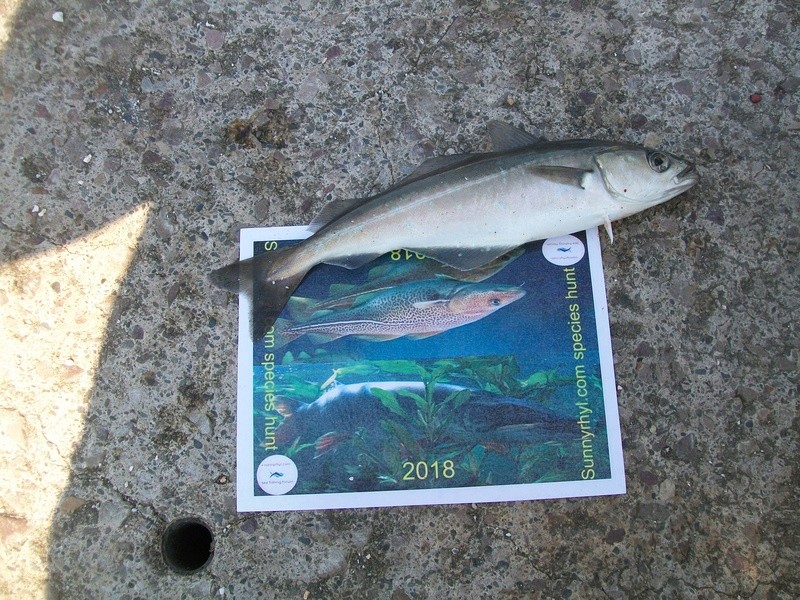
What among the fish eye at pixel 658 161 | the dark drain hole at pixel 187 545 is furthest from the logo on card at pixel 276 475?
the fish eye at pixel 658 161

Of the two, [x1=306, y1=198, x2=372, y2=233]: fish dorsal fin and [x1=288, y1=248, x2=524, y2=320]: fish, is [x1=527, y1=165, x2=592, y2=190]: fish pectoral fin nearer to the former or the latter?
[x1=288, y1=248, x2=524, y2=320]: fish

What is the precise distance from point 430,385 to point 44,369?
4.25 feet

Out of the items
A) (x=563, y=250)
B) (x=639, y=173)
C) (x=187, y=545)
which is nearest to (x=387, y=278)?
(x=563, y=250)

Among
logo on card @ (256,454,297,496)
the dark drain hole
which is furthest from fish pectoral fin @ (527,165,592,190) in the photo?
the dark drain hole

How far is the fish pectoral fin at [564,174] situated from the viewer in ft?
5.82

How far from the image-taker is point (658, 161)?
1.79 metres

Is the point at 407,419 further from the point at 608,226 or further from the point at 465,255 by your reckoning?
the point at 608,226

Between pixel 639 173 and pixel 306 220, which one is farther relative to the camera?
pixel 306 220

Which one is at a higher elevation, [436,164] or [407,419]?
[436,164]

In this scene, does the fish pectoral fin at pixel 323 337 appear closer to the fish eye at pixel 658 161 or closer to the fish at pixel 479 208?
the fish at pixel 479 208

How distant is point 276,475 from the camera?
1798mm

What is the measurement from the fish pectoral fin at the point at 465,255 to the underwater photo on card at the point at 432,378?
0.06m

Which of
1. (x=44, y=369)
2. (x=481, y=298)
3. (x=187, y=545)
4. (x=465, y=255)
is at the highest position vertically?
(x=465, y=255)

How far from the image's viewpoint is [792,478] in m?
1.75
